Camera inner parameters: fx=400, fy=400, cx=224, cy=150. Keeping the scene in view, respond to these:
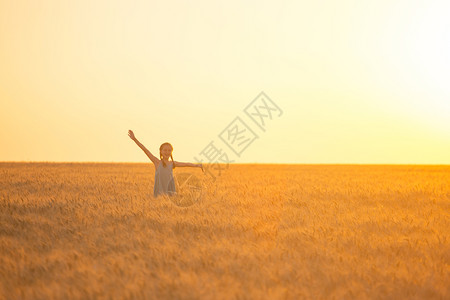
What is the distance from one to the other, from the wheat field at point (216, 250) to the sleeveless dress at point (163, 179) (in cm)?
60

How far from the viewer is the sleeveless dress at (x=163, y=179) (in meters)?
8.05

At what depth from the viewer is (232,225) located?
17.7 feet

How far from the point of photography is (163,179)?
319 inches

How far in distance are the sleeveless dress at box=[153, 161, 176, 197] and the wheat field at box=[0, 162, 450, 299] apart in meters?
0.60

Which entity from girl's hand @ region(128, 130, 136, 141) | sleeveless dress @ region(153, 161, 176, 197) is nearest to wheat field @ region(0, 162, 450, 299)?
sleeveless dress @ region(153, 161, 176, 197)

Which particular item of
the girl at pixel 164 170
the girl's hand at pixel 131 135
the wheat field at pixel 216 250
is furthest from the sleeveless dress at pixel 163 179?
the girl's hand at pixel 131 135

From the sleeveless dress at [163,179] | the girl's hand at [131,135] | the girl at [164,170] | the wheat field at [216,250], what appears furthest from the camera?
the sleeveless dress at [163,179]

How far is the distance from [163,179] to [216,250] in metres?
4.11

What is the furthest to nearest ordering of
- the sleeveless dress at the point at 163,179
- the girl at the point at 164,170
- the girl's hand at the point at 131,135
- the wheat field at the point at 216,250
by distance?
the sleeveless dress at the point at 163,179 → the girl at the point at 164,170 → the girl's hand at the point at 131,135 → the wheat field at the point at 216,250

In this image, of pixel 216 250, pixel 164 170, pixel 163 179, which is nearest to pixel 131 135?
pixel 164 170

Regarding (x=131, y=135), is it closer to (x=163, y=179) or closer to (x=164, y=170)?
(x=164, y=170)

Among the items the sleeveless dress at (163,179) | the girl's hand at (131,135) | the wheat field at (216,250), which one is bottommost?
the wheat field at (216,250)

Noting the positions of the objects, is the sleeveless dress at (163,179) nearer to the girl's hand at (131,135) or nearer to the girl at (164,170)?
the girl at (164,170)

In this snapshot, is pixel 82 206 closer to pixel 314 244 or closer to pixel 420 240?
pixel 314 244
